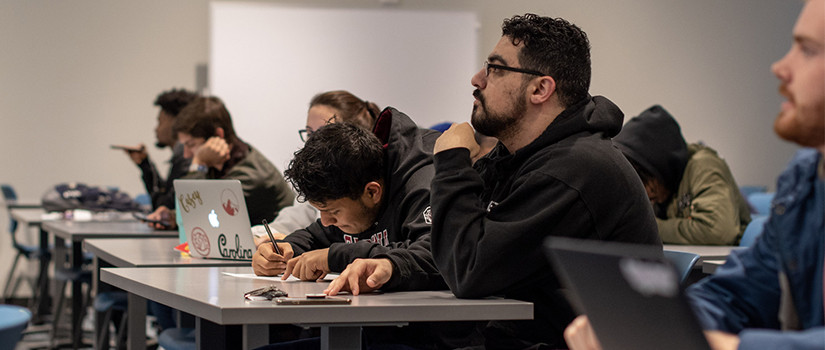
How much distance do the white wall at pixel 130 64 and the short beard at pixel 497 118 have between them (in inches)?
195

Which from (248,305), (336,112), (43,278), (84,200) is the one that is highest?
(336,112)

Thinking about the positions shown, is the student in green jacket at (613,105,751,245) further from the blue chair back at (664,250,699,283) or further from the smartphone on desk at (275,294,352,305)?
the smartphone on desk at (275,294,352,305)

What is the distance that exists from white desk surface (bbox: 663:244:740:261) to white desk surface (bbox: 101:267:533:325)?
1124mm

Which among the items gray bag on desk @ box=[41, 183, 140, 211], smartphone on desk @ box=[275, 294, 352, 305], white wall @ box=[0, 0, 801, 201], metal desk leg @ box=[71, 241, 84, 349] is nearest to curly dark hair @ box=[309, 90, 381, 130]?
smartphone on desk @ box=[275, 294, 352, 305]

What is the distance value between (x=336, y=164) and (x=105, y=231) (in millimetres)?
1949

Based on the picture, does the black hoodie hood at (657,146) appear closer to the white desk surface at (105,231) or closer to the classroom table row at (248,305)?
the classroom table row at (248,305)

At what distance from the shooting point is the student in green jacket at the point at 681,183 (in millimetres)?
3119

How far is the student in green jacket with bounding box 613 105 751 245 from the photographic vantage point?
312 centimetres

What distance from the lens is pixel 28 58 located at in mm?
7109

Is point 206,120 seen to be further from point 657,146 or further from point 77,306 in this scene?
point 657,146

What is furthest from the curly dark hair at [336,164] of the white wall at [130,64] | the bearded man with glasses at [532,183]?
the white wall at [130,64]

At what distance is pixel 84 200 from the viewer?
16.0ft

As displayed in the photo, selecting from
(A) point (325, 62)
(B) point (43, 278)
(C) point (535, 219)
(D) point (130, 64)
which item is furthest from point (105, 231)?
(D) point (130, 64)

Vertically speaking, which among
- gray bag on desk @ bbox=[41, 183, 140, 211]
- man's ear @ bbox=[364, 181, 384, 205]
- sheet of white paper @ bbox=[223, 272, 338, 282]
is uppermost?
man's ear @ bbox=[364, 181, 384, 205]
